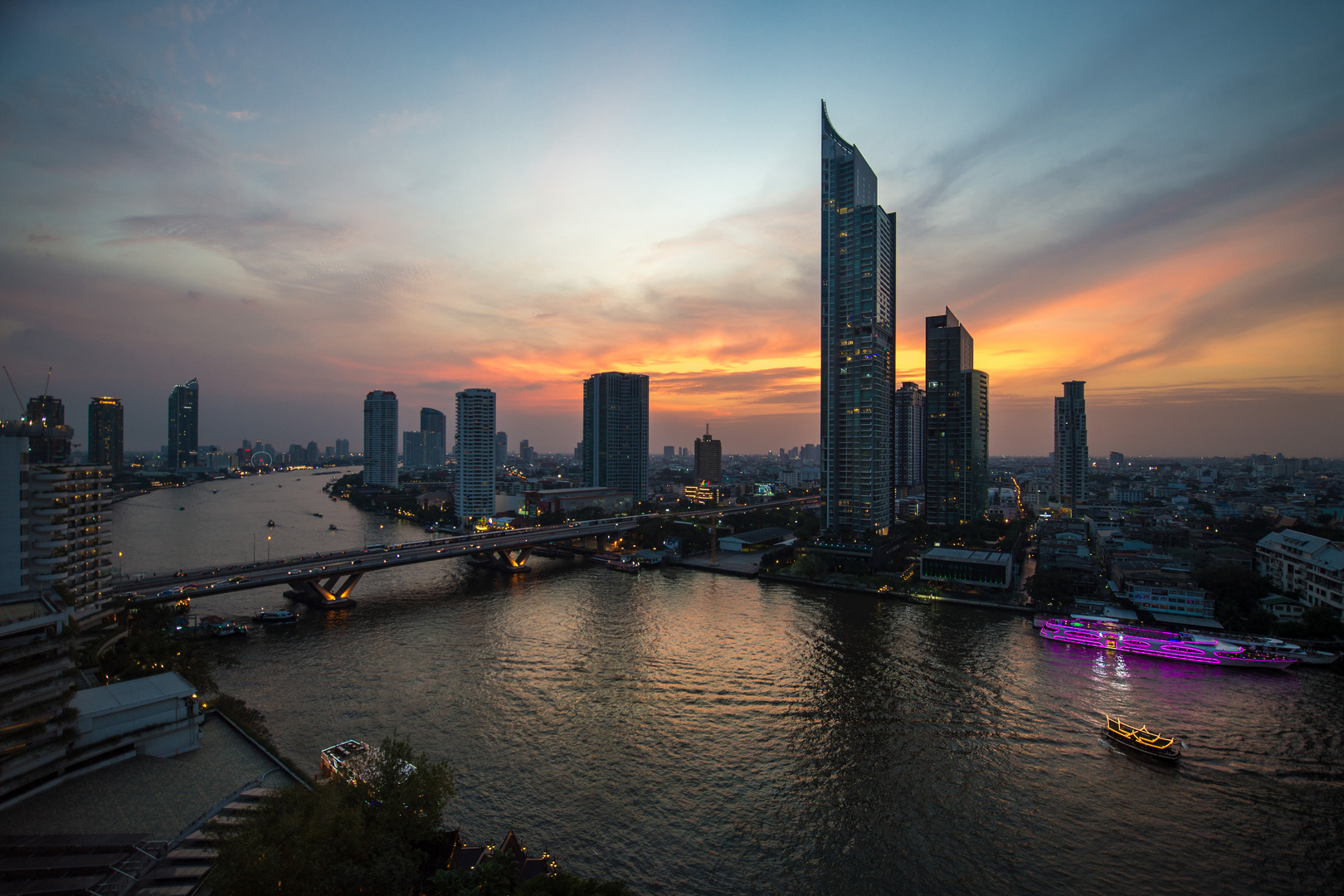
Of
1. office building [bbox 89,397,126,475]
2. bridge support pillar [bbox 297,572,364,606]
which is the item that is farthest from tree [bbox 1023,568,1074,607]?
office building [bbox 89,397,126,475]

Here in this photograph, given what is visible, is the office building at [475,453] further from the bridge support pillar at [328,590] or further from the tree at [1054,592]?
the tree at [1054,592]

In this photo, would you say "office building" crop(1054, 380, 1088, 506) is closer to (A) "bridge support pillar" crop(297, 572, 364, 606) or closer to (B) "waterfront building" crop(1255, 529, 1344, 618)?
(B) "waterfront building" crop(1255, 529, 1344, 618)

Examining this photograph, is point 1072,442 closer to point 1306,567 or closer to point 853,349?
point 853,349

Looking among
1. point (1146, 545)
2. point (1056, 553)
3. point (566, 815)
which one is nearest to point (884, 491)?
point (1056, 553)

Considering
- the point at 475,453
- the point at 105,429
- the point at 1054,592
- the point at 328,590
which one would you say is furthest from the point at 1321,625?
the point at 105,429

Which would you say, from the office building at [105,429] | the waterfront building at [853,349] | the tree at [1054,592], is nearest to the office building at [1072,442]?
the waterfront building at [853,349]

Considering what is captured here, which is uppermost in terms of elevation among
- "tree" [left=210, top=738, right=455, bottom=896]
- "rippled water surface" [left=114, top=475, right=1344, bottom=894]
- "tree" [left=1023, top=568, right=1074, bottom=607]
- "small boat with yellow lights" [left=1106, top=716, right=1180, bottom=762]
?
"tree" [left=210, top=738, right=455, bottom=896]
